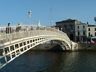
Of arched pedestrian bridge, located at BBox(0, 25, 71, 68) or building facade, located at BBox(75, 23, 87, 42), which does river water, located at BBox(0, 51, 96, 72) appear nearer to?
arched pedestrian bridge, located at BBox(0, 25, 71, 68)

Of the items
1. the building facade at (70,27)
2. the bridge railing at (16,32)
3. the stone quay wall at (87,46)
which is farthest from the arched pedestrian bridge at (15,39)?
the building facade at (70,27)

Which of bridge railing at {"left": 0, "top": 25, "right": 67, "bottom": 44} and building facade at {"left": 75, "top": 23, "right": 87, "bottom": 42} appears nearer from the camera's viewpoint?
bridge railing at {"left": 0, "top": 25, "right": 67, "bottom": 44}

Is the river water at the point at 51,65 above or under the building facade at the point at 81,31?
under

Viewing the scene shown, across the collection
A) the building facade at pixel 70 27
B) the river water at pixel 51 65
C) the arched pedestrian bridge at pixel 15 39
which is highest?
the building facade at pixel 70 27

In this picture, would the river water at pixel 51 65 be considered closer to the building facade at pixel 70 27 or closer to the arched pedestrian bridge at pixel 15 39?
the arched pedestrian bridge at pixel 15 39

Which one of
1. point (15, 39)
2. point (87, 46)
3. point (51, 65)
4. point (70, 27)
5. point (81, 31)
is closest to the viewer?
point (15, 39)

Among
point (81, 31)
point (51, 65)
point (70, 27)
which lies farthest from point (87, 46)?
point (51, 65)

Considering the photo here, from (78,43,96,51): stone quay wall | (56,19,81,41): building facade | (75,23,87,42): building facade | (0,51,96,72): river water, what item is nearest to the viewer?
(0,51,96,72): river water

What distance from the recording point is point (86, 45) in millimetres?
34625

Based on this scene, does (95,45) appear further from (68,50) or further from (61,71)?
(61,71)

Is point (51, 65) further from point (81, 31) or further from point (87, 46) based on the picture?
point (81, 31)

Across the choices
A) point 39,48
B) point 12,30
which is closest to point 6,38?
point 12,30

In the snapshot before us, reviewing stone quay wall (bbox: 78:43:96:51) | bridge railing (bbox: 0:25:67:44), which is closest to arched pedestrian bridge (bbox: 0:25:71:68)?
bridge railing (bbox: 0:25:67:44)

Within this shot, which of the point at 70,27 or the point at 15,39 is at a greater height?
the point at 70,27
